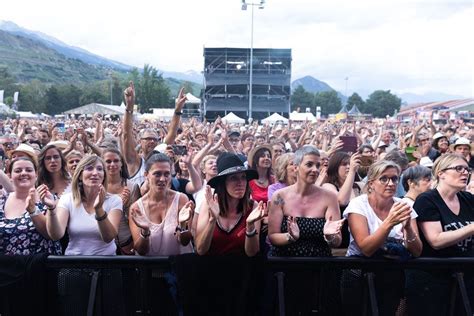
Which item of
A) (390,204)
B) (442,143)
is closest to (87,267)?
(390,204)

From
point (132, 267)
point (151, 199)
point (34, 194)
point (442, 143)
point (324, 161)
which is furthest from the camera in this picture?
point (442, 143)

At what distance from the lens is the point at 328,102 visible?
118 m

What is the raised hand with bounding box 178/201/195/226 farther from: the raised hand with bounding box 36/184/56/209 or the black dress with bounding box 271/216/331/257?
the raised hand with bounding box 36/184/56/209

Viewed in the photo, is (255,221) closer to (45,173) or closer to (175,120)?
(45,173)

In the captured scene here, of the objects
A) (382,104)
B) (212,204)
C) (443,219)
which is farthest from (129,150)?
(382,104)

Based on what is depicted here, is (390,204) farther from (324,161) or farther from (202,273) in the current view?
(324,161)

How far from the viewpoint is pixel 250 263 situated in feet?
11.9

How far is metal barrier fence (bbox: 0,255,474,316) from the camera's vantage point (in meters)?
3.64

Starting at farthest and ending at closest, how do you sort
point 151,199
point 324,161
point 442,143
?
1. point 442,143
2. point 324,161
3. point 151,199

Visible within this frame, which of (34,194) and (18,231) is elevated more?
(34,194)

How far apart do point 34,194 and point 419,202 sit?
2861 millimetres

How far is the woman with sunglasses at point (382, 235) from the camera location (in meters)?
3.55

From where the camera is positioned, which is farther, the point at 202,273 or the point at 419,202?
the point at 419,202

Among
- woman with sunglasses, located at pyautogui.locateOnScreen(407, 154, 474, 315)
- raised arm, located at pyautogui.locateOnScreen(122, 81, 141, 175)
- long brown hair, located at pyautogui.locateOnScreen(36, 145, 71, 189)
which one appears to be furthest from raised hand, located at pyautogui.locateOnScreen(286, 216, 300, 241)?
raised arm, located at pyautogui.locateOnScreen(122, 81, 141, 175)
